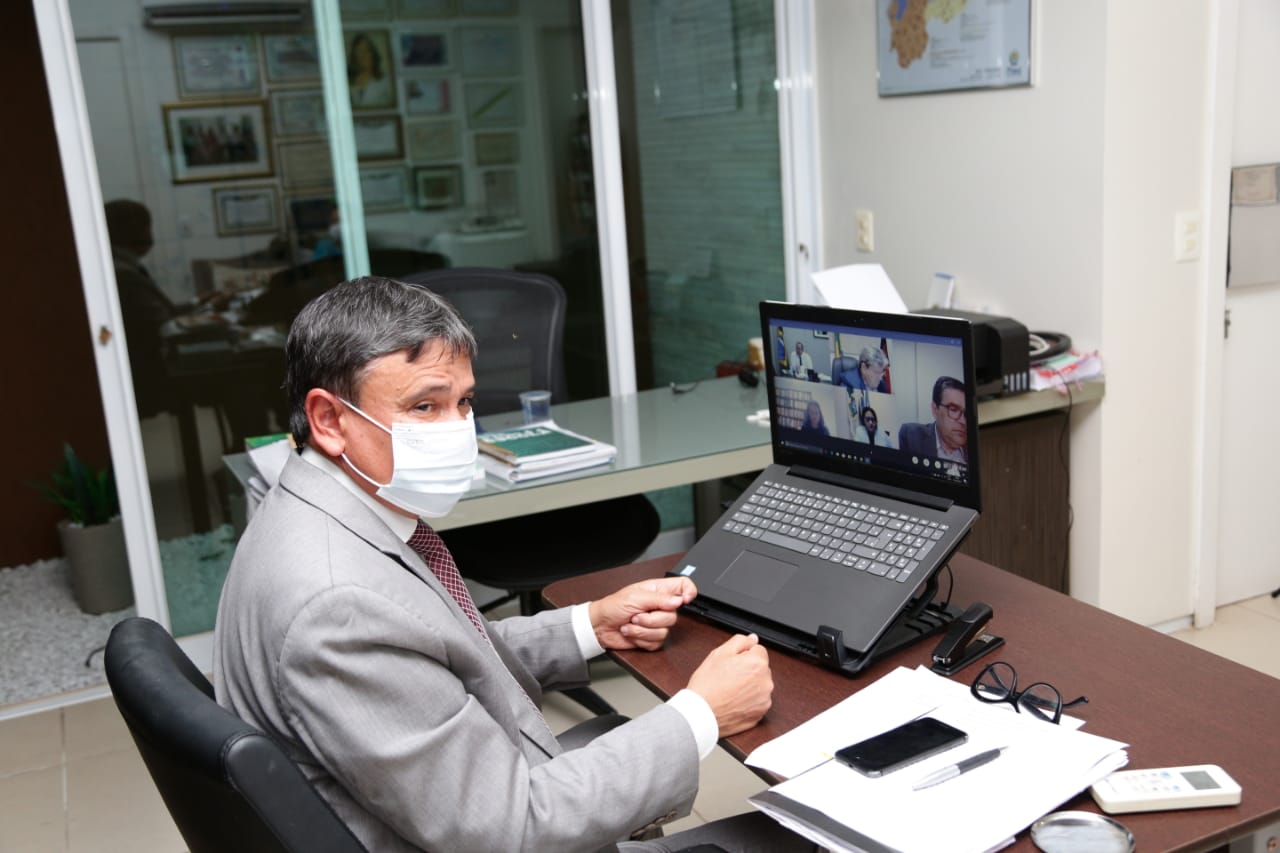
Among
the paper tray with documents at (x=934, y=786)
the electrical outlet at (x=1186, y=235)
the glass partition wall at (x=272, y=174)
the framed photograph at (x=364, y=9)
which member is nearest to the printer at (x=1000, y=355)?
the electrical outlet at (x=1186, y=235)

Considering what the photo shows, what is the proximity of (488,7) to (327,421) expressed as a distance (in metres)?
2.72

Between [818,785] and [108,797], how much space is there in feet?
7.64

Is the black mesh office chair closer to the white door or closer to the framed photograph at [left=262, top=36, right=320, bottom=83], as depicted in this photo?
the framed photograph at [left=262, top=36, right=320, bottom=83]

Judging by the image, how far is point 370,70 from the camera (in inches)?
142

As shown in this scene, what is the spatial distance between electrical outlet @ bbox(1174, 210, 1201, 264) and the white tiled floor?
109 centimetres

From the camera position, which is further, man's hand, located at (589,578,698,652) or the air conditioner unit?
the air conditioner unit

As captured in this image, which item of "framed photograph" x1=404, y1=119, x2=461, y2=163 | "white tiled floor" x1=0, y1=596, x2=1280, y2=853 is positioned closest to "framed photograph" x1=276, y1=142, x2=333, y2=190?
"framed photograph" x1=404, y1=119, x2=461, y2=163

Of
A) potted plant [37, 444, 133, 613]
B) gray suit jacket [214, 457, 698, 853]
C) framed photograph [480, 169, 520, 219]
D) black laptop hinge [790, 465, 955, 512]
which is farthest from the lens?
potted plant [37, 444, 133, 613]

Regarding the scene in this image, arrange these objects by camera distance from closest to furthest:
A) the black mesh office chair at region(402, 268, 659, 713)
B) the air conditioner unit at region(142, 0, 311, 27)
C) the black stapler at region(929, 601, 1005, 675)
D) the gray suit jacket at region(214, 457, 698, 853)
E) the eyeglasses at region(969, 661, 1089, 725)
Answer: the gray suit jacket at region(214, 457, 698, 853), the eyeglasses at region(969, 661, 1089, 725), the black stapler at region(929, 601, 1005, 675), the black mesh office chair at region(402, 268, 659, 713), the air conditioner unit at region(142, 0, 311, 27)

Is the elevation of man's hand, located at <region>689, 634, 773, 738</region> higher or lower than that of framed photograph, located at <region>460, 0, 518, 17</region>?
lower

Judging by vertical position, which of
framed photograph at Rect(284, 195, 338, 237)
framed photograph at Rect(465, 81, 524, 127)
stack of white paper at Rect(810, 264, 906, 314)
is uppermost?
framed photograph at Rect(465, 81, 524, 127)

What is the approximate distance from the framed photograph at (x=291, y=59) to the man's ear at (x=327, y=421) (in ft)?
8.03

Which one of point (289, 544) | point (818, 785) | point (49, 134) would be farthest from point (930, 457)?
point (49, 134)

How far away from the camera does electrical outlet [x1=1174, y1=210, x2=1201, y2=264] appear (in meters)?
3.18
